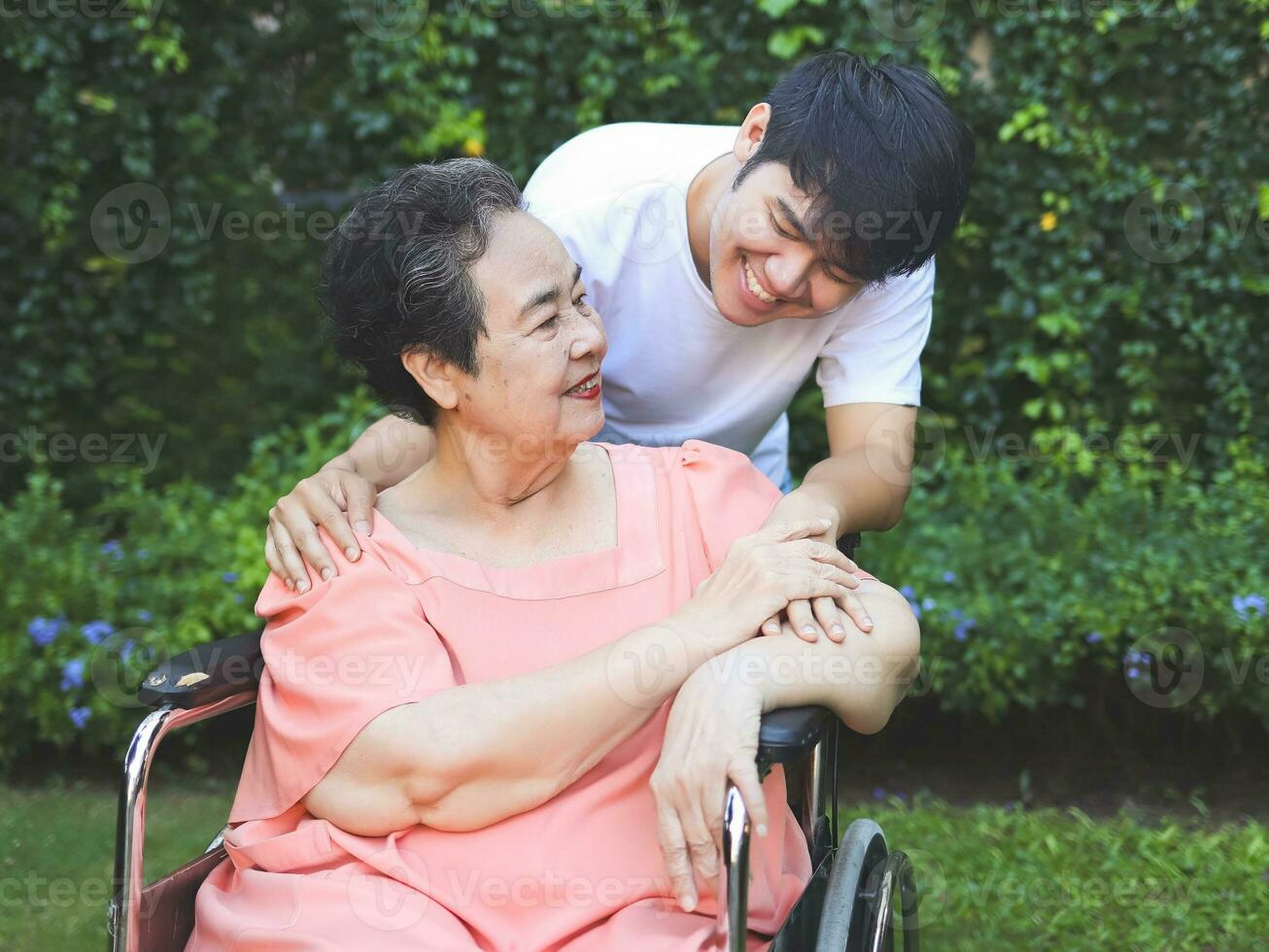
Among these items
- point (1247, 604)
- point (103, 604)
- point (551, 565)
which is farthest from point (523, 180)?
point (551, 565)

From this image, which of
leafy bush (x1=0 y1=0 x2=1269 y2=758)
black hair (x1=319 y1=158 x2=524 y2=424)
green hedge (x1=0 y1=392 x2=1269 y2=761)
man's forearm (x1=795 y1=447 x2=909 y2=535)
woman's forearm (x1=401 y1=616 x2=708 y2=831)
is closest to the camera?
woman's forearm (x1=401 y1=616 x2=708 y2=831)

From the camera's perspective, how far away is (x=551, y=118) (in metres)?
4.79

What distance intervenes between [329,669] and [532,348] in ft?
1.80

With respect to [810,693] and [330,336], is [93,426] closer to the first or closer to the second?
[330,336]

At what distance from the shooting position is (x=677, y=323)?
8.14 feet

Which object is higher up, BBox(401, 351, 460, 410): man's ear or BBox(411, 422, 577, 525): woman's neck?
BBox(401, 351, 460, 410): man's ear

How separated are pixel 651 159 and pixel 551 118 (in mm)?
2360

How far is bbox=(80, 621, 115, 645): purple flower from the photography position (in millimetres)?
3768

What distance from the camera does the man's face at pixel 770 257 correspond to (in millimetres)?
2096

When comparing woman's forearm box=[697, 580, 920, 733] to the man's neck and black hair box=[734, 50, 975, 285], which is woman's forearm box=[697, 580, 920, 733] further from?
the man's neck

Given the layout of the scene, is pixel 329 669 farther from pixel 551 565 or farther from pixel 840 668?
pixel 840 668

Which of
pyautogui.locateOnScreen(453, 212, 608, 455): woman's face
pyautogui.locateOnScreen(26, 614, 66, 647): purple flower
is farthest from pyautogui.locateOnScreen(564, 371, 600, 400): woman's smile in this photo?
pyautogui.locateOnScreen(26, 614, 66, 647): purple flower

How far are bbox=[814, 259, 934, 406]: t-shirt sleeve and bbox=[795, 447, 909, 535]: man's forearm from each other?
0.11 m

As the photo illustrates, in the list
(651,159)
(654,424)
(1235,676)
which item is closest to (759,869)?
(654,424)
